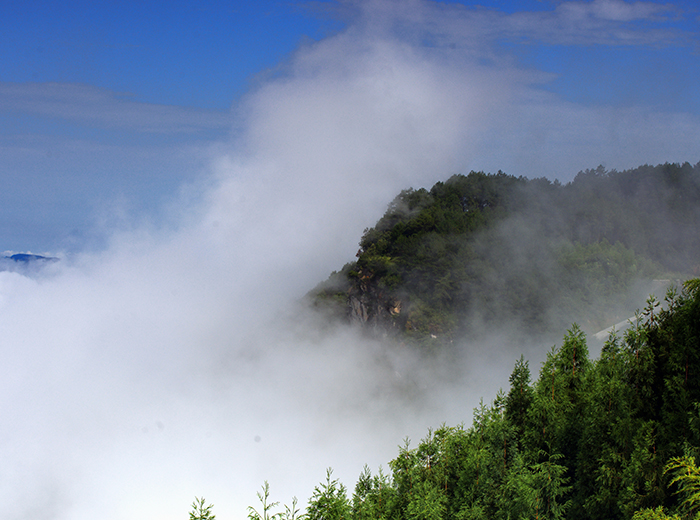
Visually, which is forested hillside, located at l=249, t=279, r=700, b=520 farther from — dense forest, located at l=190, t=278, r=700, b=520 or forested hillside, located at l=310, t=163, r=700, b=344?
forested hillside, located at l=310, t=163, r=700, b=344

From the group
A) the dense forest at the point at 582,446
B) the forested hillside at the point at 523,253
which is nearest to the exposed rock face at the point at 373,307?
the forested hillside at the point at 523,253

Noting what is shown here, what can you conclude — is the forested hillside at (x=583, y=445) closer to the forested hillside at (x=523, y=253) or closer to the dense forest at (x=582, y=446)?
the dense forest at (x=582, y=446)

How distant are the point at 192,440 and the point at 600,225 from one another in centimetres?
5902

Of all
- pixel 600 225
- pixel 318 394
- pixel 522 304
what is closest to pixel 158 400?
pixel 318 394

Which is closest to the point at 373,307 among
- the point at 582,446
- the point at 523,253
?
the point at 523,253

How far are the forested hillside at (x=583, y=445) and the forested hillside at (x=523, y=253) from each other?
43.6 m

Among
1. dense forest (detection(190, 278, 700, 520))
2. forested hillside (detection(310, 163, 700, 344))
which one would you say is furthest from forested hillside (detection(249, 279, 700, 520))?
forested hillside (detection(310, 163, 700, 344))

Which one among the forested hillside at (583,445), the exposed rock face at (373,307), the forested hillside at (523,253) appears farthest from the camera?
the exposed rock face at (373,307)

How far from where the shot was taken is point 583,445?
12898mm

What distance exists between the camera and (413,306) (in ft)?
202

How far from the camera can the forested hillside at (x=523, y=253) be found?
2354 inches

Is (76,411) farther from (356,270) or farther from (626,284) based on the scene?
(626,284)

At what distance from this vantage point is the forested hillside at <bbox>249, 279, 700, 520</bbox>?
10.9 m

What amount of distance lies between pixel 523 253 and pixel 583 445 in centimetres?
5528
